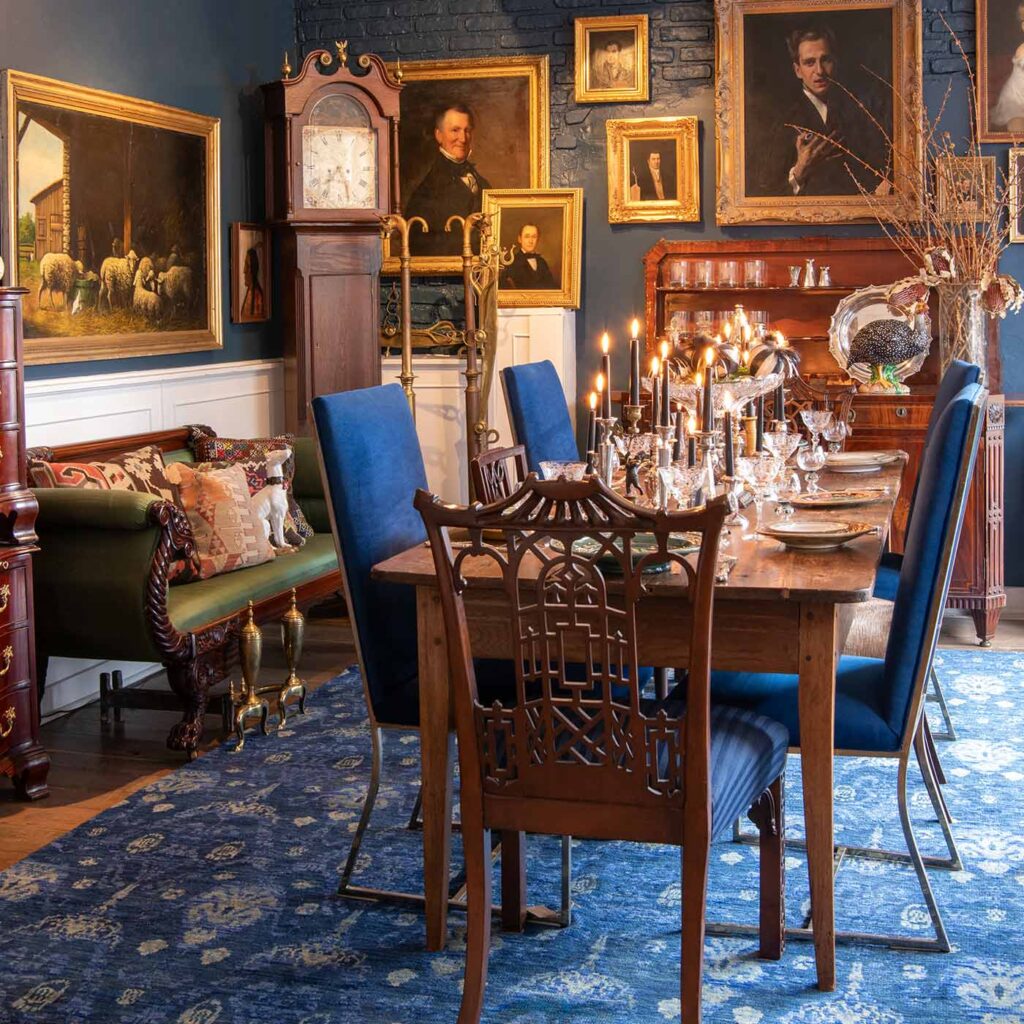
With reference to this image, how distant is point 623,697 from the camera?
353 cm

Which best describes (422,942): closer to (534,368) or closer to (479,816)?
(479,816)

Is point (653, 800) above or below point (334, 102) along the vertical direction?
below

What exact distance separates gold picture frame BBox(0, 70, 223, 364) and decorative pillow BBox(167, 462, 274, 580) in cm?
67

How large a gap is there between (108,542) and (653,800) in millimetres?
2504

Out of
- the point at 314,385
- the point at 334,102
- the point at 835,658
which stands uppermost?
the point at 334,102

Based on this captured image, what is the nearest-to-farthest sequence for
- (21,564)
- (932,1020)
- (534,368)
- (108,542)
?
(932,1020) < (21,564) < (108,542) < (534,368)

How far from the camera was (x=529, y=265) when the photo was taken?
7.12 metres

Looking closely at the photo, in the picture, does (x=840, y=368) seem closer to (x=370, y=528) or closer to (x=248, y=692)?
(x=248, y=692)

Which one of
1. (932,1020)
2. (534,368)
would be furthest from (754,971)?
(534,368)

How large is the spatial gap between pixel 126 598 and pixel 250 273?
268 cm

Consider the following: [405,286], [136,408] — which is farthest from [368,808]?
[405,286]

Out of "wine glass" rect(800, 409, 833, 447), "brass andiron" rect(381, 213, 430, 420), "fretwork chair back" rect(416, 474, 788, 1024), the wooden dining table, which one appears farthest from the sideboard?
"fretwork chair back" rect(416, 474, 788, 1024)

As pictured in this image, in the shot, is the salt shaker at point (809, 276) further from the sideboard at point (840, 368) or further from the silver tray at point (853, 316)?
the silver tray at point (853, 316)

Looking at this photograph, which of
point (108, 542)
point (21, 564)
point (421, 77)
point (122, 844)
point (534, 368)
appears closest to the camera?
point (122, 844)
